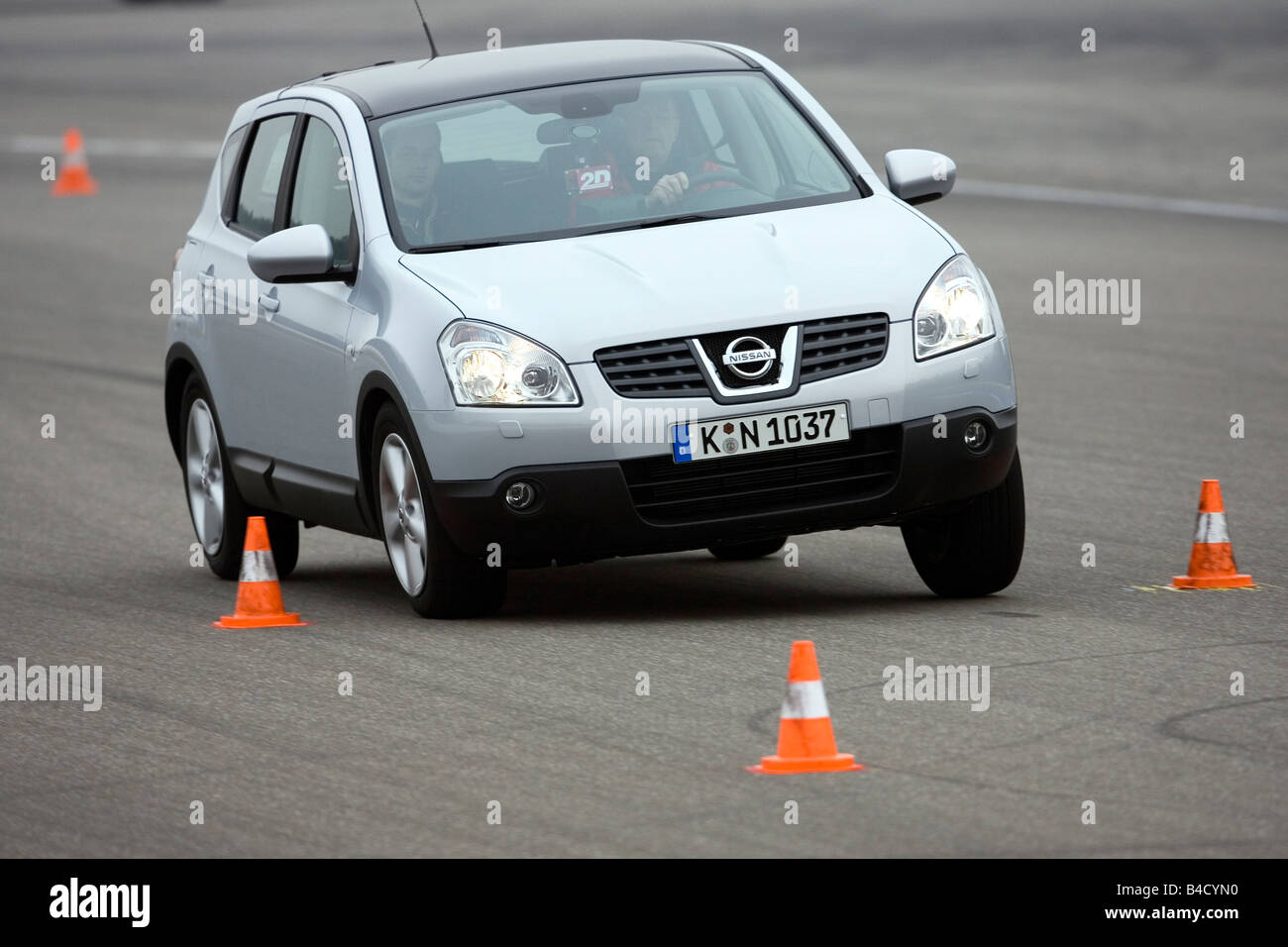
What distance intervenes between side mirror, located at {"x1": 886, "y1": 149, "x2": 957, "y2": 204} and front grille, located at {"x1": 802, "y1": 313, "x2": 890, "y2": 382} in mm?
1254

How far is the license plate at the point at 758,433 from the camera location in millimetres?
8750

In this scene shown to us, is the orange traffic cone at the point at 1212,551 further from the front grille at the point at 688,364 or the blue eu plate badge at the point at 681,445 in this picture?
the blue eu plate badge at the point at 681,445

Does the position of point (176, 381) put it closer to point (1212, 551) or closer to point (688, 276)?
point (688, 276)

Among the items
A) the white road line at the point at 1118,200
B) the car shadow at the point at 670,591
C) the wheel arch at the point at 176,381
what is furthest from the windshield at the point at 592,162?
the white road line at the point at 1118,200

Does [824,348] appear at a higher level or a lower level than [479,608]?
higher

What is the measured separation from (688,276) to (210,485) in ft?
11.3

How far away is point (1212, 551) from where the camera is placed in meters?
9.60

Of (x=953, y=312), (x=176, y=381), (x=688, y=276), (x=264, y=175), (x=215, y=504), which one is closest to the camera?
(x=688, y=276)

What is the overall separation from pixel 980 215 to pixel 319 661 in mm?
18801

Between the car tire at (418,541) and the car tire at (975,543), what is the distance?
60.9 inches

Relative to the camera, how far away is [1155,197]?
27484mm

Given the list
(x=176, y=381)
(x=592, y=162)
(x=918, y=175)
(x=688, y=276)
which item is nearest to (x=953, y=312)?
(x=688, y=276)

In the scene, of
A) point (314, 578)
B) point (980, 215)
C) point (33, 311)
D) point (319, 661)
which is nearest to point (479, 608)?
point (319, 661)
